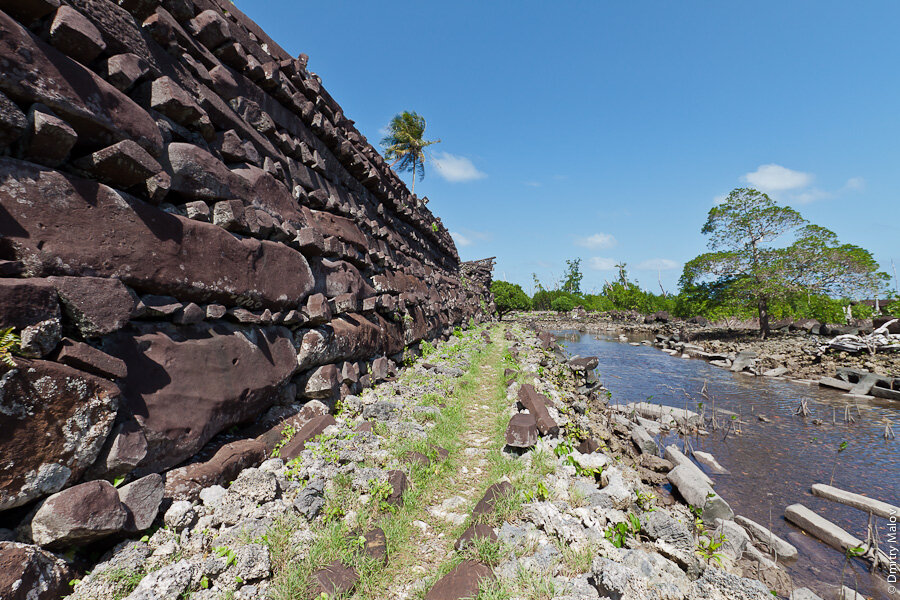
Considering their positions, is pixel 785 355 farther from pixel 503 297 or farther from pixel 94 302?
pixel 94 302

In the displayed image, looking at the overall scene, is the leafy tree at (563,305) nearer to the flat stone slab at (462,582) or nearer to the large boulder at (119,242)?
the large boulder at (119,242)

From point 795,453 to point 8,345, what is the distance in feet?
42.1

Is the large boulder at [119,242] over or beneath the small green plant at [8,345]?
over

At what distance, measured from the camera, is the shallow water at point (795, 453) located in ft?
16.2

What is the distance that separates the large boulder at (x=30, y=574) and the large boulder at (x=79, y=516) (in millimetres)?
93

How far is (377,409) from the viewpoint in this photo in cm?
516

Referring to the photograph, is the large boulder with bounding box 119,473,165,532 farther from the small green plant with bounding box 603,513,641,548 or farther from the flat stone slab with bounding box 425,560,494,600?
the small green plant with bounding box 603,513,641,548

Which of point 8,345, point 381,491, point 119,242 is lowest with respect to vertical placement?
point 381,491

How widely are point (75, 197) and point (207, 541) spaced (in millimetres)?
2733

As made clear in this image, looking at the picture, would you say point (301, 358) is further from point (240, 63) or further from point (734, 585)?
point (734, 585)

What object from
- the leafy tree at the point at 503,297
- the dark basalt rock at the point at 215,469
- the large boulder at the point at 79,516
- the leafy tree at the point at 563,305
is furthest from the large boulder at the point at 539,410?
the leafy tree at the point at 563,305

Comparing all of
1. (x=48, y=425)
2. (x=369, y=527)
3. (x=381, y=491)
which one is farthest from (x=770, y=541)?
(x=48, y=425)

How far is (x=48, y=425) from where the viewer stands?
2.16 m

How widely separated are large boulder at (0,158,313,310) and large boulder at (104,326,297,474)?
0.46 metres
